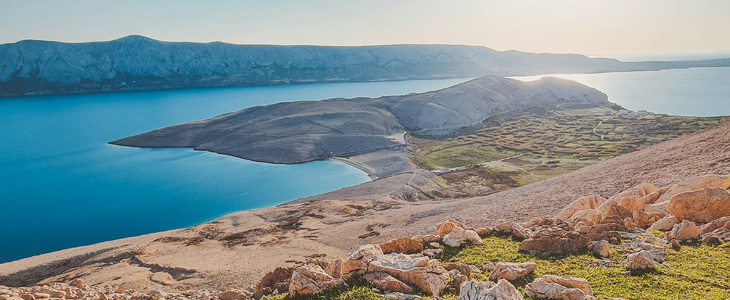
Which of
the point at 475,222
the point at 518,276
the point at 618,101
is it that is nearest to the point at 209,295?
the point at 518,276

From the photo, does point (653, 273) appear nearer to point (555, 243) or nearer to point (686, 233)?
point (555, 243)

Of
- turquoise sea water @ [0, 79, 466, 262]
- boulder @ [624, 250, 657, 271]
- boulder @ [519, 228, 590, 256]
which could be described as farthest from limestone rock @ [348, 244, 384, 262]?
turquoise sea water @ [0, 79, 466, 262]

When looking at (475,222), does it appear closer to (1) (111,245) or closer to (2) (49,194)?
(1) (111,245)

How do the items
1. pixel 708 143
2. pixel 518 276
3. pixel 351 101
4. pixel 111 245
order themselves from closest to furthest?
1. pixel 518 276
2. pixel 708 143
3. pixel 111 245
4. pixel 351 101

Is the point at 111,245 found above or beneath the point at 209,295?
beneath

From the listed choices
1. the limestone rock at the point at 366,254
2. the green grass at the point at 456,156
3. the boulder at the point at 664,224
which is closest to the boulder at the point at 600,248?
the boulder at the point at 664,224

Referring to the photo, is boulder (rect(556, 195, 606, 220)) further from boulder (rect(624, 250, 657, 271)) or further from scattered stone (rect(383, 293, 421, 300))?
scattered stone (rect(383, 293, 421, 300))
